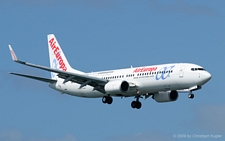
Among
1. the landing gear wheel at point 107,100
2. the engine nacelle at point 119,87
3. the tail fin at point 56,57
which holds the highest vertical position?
the tail fin at point 56,57

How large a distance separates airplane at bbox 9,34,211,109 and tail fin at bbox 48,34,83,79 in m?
4.48

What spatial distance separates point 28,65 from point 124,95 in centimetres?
1304

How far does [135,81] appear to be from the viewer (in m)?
96.4

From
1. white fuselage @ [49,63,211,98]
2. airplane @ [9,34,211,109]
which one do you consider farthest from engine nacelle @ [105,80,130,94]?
white fuselage @ [49,63,211,98]

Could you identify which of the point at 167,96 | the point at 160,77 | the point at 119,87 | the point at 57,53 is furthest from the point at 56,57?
the point at 160,77

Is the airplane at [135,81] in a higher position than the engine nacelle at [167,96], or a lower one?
higher

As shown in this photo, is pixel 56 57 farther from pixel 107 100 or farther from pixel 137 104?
pixel 137 104

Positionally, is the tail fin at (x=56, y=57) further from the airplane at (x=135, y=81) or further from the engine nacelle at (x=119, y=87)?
the engine nacelle at (x=119, y=87)

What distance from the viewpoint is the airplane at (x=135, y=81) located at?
305 ft

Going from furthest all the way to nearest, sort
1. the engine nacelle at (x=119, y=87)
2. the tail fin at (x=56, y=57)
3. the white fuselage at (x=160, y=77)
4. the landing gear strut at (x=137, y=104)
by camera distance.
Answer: the tail fin at (x=56, y=57) → the landing gear strut at (x=137, y=104) → the engine nacelle at (x=119, y=87) → the white fuselage at (x=160, y=77)

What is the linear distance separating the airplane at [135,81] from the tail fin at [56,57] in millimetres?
4482

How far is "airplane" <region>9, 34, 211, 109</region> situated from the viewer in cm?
9281

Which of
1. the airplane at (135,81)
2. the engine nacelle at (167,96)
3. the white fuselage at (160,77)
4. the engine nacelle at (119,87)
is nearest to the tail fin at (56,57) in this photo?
the airplane at (135,81)

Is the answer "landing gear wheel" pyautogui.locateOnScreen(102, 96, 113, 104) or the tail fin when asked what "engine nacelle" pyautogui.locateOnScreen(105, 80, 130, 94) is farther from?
the tail fin
